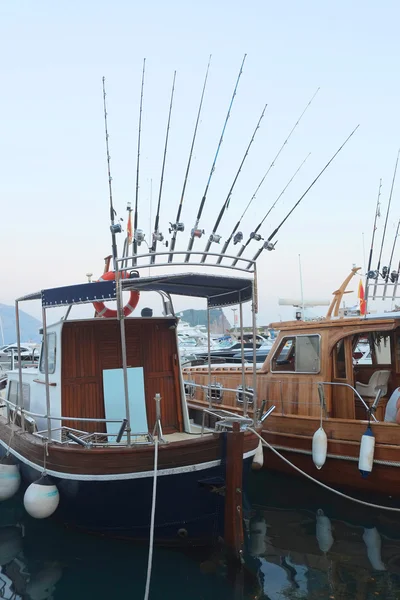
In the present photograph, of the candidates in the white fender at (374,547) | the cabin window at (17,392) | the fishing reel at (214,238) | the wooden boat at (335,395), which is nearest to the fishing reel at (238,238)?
the fishing reel at (214,238)

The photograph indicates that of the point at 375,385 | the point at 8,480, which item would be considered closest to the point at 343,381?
the point at 375,385

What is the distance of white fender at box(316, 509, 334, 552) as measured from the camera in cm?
699

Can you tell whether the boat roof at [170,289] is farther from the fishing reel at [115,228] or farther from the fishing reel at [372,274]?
the fishing reel at [372,274]

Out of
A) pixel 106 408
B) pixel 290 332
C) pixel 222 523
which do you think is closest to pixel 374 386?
Answer: pixel 290 332

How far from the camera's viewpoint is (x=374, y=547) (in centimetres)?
689

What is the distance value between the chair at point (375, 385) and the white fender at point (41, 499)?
5.88 metres

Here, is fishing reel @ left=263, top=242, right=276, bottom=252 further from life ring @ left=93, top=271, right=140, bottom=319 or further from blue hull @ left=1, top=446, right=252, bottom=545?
blue hull @ left=1, top=446, right=252, bottom=545

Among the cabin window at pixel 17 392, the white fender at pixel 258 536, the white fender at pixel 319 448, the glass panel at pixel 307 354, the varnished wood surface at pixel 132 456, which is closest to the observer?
the varnished wood surface at pixel 132 456

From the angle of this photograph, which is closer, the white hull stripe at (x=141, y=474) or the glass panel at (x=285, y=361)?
the white hull stripe at (x=141, y=474)

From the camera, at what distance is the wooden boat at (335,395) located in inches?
333

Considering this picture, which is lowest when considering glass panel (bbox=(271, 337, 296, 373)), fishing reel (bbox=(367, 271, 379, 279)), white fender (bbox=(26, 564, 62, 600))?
white fender (bbox=(26, 564, 62, 600))

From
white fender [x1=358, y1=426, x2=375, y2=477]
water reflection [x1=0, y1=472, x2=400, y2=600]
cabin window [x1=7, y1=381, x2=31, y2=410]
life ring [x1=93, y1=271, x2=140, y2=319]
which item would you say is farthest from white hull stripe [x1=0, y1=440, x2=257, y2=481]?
white fender [x1=358, y1=426, x2=375, y2=477]

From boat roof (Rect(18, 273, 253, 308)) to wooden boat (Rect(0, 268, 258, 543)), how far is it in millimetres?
15

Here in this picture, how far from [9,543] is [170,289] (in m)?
4.29
